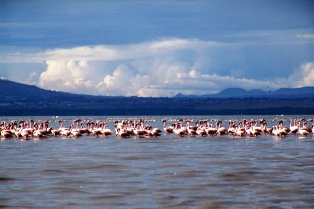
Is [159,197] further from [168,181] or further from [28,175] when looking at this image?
[28,175]

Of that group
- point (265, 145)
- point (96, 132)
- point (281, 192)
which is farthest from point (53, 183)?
point (96, 132)

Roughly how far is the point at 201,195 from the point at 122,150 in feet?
91.1

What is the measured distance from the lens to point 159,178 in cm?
3672

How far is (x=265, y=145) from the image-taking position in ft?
207

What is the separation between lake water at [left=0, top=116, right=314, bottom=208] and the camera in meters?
29.2

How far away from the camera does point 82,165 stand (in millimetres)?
44844

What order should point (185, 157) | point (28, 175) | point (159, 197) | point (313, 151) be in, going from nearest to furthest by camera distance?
point (159, 197), point (28, 175), point (185, 157), point (313, 151)

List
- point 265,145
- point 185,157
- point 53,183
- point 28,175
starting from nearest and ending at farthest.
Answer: point 53,183
point 28,175
point 185,157
point 265,145

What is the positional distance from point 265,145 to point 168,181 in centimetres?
2906

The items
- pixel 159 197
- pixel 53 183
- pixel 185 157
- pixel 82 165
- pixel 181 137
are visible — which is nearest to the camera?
pixel 159 197

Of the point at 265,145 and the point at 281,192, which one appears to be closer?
the point at 281,192

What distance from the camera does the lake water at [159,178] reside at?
29250 millimetres

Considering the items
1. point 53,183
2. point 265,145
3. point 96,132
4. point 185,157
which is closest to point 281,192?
point 53,183

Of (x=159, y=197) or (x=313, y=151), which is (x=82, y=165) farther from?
(x=313, y=151)
